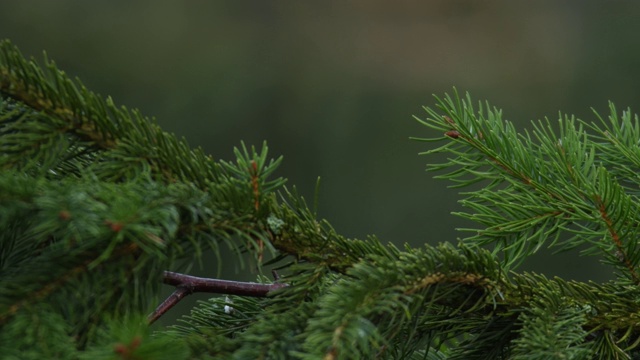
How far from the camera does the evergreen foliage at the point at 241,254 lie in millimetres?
287

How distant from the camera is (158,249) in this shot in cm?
30

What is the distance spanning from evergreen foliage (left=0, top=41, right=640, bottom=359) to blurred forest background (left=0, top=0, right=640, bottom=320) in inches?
121

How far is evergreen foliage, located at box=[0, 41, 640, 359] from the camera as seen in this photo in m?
0.29

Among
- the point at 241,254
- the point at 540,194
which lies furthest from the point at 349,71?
the point at 241,254

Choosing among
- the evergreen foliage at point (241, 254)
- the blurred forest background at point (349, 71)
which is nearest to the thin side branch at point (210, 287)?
the evergreen foliage at point (241, 254)

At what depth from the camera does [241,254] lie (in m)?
0.34

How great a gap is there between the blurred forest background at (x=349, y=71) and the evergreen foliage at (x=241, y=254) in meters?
3.08

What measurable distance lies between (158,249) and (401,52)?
15.2ft

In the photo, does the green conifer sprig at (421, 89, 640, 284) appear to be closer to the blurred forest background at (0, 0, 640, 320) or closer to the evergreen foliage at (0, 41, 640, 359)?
the evergreen foliage at (0, 41, 640, 359)

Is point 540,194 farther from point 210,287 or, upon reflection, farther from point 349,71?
point 349,71

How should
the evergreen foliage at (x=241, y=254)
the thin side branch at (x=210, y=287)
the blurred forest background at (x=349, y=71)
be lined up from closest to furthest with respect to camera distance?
the evergreen foliage at (x=241, y=254) < the thin side branch at (x=210, y=287) < the blurred forest background at (x=349, y=71)

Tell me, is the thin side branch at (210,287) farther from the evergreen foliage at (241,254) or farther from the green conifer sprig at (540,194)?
the green conifer sprig at (540,194)

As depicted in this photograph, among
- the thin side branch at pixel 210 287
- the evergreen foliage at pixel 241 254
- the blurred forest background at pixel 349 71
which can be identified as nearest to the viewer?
the evergreen foliage at pixel 241 254

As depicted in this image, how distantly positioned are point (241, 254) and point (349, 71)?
14.0 feet
